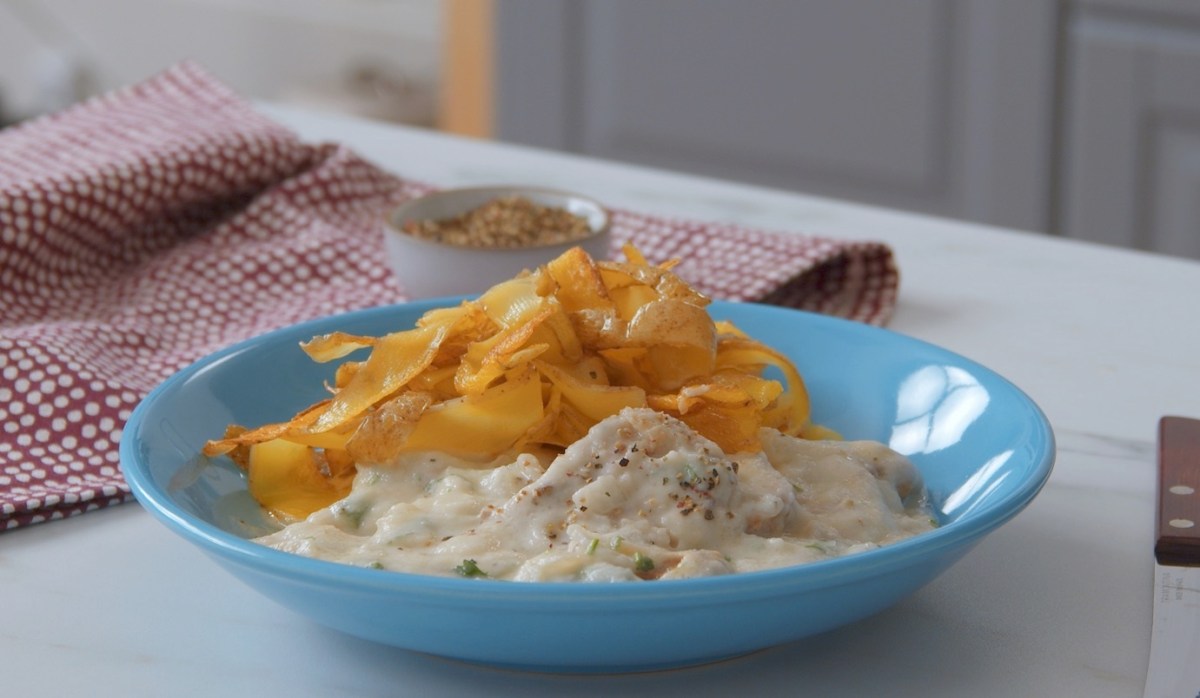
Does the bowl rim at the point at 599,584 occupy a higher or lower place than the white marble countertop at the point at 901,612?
higher

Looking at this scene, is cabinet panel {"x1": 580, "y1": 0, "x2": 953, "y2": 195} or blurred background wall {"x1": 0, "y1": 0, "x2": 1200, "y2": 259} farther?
cabinet panel {"x1": 580, "y1": 0, "x2": 953, "y2": 195}

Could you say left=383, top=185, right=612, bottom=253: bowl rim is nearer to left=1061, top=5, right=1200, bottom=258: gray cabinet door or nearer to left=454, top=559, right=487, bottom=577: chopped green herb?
left=454, top=559, right=487, bottom=577: chopped green herb

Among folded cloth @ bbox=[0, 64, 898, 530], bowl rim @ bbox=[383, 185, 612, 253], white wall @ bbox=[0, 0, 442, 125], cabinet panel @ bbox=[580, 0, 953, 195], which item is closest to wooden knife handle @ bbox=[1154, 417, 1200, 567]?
folded cloth @ bbox=[0, 64, 898, 530]

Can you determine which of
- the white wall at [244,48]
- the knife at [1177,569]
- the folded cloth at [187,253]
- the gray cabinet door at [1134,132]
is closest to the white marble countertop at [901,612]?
the knife at [1177,569]

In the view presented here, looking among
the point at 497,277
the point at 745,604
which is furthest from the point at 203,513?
the point at 497,277

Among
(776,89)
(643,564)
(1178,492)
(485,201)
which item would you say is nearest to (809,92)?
(776,89)

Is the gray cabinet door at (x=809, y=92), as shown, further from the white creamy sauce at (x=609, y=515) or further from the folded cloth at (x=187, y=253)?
the white creamy sauce at (x=609, y=515)

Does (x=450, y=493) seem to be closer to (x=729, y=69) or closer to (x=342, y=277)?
(x=342, y=277)
